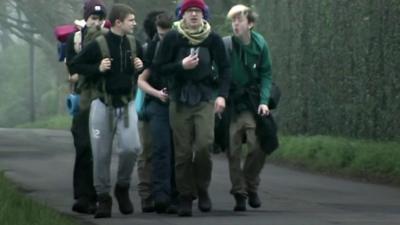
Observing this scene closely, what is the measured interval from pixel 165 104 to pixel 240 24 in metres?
1.03

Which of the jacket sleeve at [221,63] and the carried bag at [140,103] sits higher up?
the jacket sleeve at [221,63]

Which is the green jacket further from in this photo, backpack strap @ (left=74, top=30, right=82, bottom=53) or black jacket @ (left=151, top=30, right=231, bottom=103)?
backpack strap @ (left=74, top=30, right=82, bottom=53)

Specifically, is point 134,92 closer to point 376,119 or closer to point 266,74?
point 266,74

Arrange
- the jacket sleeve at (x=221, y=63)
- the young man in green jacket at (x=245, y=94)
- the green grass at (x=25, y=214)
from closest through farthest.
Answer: the green grass at (x=25, y=214) → the jacket sleeve at (x=221, y=63) → the young man in green jacket at (x=245, y=94)

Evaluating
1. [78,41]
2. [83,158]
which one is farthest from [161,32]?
[83,158]

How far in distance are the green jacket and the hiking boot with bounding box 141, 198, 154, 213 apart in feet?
4.11

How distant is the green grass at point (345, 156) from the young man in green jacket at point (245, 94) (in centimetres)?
602

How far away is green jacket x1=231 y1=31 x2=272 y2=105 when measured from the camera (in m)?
13.3

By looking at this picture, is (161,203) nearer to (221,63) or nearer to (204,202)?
(204,202)

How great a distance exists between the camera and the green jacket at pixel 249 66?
13.3m

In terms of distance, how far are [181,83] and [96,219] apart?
1.35 metres

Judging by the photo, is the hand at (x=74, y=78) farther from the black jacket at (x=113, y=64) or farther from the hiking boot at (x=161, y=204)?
the hiking boot at (x=161, y=204)

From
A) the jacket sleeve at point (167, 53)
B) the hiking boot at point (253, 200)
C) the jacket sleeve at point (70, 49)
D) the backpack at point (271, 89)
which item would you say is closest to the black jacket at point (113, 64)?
the jacket sleeve at point (167, 53)

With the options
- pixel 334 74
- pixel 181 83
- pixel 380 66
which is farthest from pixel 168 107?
pixel 334 74
